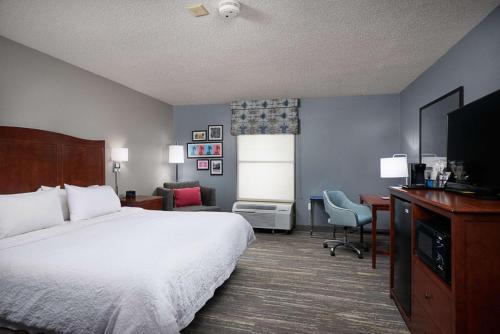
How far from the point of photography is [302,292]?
103 inches

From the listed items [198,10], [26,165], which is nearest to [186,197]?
[26,165]

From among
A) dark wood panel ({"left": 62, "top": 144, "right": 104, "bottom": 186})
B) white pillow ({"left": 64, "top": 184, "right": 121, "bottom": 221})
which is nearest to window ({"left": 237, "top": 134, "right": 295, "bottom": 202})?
dark wood panel ({"left": 62, "top": 144, "right": 104, "bottom": 186})

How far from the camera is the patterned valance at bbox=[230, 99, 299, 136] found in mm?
5105

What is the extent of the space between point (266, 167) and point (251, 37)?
303cm

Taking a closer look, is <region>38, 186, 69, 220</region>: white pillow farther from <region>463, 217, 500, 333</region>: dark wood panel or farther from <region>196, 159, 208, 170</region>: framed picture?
<region>463, 217, 500, 333</region>: dark wood panel

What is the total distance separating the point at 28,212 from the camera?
2279mm

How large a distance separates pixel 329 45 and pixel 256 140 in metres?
2.79

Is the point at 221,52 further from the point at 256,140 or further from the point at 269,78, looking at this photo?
the point at 256,140

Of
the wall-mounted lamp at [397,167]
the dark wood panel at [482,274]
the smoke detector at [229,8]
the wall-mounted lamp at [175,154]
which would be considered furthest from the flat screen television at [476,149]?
the wall-mounted lamp at [175,154]

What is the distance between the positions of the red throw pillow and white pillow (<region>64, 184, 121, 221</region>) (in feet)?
5.33

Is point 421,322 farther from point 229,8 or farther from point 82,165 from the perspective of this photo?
point 82,165

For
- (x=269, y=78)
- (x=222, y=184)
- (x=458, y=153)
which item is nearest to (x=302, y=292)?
(x=458, y=153)

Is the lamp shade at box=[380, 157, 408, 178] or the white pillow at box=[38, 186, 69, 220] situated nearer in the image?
the white pillow at box=[38, 186, 69, 220]

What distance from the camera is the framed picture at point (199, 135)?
5648mm
